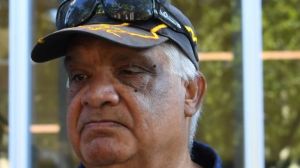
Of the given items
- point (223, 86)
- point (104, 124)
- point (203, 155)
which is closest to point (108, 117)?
point (104, 124)

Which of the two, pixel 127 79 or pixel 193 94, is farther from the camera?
pixel 193 94

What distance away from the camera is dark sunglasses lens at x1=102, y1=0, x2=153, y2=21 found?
1.64 metres

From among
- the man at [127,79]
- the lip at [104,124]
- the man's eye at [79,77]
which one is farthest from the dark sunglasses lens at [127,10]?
the lip at [104,124]

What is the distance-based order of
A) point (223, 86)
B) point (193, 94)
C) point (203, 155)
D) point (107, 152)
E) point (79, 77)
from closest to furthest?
point (107, 152) → point (79, 77) → point (193, 94) → point (203, 155) → point (223, 86)

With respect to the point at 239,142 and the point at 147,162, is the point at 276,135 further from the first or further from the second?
the point at 147,162

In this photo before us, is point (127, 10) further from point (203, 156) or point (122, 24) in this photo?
point (203, 156)

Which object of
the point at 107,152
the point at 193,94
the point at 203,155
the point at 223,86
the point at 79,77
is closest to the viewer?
the point at 107,152

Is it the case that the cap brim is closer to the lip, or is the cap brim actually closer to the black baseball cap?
the black baseball cap

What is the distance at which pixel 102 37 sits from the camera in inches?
→ 60.5

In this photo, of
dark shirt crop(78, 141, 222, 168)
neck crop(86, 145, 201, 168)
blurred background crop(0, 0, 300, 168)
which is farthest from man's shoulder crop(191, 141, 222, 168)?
blurred background crop(0, 0, 300, 168)

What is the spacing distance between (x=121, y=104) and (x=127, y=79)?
68mm

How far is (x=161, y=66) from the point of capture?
161 cm

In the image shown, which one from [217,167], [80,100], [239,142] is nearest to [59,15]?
[80,100]

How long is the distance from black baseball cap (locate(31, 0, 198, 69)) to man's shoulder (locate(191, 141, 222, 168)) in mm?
322
